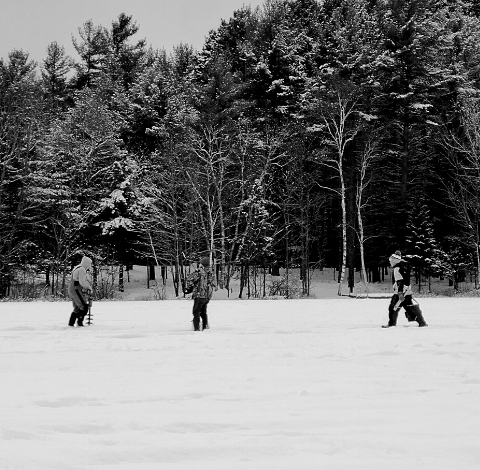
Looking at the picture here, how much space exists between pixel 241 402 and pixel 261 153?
107 ft

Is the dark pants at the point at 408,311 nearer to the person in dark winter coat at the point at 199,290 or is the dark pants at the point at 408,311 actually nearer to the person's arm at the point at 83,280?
the person in dark winter coat at the point at 199,290

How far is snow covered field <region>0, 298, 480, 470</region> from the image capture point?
408 centimetres

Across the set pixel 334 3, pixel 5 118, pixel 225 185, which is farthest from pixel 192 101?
pixel 334 3

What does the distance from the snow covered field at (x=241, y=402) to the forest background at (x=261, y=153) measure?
22.5 meters

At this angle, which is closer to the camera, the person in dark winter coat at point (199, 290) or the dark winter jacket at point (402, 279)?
the person in dark winter coat at point (199, 290)

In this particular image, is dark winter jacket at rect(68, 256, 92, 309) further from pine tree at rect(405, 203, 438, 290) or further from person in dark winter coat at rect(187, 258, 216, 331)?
pine tree at rect(405, 203, 438, 290)

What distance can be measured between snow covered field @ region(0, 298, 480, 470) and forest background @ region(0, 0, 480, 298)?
22.5m

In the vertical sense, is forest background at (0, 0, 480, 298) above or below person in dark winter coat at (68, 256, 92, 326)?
above

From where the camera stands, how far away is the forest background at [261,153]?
35031 millimetres

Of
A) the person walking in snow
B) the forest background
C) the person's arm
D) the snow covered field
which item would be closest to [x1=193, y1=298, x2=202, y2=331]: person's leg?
the snow covered field

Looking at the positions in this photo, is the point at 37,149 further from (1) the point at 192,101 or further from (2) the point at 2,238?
(1) the point at 192,101

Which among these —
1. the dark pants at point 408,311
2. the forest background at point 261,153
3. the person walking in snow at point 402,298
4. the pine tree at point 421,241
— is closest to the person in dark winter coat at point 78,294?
the person walking in snow at point 402,298

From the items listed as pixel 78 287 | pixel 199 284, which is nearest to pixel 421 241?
pixel 199 284

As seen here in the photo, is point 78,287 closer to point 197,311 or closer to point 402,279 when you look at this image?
point 197,311
